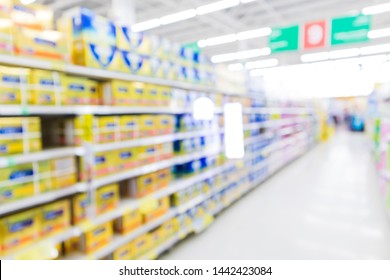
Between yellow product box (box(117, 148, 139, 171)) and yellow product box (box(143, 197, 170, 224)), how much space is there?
54cm

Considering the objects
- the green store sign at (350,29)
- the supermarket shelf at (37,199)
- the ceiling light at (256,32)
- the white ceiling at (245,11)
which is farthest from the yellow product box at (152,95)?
the ceiling light at (256,32)

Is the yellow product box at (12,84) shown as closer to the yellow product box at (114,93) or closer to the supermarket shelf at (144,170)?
the yellow product box at (114,93)

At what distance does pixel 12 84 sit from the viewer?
1524mm

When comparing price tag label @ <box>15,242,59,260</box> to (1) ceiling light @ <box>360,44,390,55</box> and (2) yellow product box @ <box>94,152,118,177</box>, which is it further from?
(1) ceiling light @ <box>360,44,390,55</box>

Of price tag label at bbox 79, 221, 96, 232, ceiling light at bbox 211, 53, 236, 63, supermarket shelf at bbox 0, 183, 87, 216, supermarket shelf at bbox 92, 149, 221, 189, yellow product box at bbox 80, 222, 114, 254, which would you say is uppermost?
ceiling light at bbox 211, 53, 236, 63

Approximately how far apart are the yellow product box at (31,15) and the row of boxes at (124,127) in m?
0.62

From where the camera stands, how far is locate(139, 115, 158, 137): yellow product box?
2469 mm

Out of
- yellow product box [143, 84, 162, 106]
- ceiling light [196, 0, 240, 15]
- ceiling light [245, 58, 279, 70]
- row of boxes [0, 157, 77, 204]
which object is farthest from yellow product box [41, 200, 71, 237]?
ceiling light [245, 58, 279, 70]

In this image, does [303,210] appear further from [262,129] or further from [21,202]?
[21,202]

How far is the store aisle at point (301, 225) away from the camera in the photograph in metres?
2.83

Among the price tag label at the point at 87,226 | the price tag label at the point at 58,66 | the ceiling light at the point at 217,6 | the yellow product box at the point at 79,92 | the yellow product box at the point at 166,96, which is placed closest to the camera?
the price tag label at the point at 58,66

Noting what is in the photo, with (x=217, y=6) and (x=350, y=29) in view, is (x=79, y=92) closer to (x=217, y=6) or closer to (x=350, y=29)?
(x=217, y=6)

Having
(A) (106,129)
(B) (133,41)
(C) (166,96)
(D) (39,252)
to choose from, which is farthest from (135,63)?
(D) (39,252)

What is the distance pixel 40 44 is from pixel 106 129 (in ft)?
2.35
